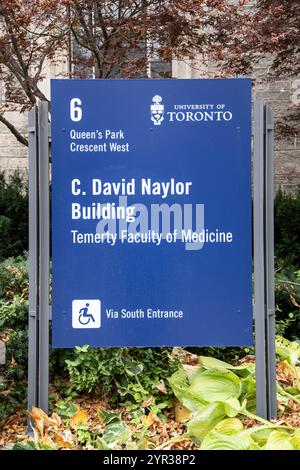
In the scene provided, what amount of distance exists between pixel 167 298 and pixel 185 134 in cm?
96

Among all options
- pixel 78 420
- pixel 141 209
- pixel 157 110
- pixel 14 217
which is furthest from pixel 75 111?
pixel 14 217

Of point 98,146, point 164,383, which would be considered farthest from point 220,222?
point 164,383

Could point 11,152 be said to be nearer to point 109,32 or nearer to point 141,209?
point 109,32

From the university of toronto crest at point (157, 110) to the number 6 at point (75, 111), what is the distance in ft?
1.38

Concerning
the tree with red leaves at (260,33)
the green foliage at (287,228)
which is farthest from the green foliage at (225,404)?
the green foliage at (287,228)

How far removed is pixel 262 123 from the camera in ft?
11.2

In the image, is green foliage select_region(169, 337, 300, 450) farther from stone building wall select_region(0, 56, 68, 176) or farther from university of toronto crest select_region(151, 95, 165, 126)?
stone building wall select_region(0, 56, 68, 176)

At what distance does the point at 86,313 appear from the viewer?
336 cm

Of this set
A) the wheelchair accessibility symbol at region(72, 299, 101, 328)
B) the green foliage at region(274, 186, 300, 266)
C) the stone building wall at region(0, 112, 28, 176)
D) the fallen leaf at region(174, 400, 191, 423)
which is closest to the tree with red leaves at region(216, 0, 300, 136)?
the green foliage at region(274, 186, 300, 266)

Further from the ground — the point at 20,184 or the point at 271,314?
the point at 20,184

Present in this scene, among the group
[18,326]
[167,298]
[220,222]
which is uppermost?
[220,222]
